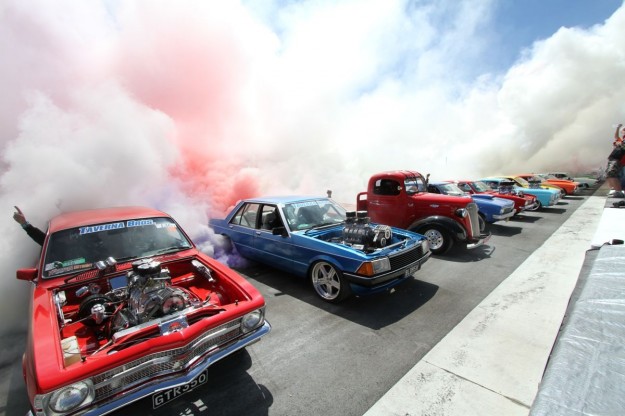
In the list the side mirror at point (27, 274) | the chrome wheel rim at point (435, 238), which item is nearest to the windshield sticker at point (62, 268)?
the side mirror at point (27, 274)

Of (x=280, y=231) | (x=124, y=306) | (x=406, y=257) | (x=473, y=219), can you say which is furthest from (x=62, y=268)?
(x=473, y=219)

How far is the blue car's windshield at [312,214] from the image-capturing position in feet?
16.3

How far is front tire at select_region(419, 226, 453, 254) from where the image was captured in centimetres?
643

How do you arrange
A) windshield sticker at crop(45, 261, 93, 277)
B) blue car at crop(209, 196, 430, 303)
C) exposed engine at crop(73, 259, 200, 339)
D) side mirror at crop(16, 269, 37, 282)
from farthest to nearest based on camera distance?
blue car at crop(209, 196, 430, 303)
windshield sticker at crop(45, 261, 93, 277)
side mirror at crop(16, 269, 37, 282)
exposed engine at crop(73, 259, 200, 339)

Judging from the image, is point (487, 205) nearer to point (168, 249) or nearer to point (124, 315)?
point (168, 249)

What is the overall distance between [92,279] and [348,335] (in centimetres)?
285

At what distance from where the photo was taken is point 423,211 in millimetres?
6918

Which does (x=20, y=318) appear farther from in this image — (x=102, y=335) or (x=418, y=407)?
Result: (x=418, y=407)

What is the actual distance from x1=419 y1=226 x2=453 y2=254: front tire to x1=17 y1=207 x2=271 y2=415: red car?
503 cm

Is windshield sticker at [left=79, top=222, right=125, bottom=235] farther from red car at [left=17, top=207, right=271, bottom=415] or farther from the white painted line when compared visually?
the white painted line

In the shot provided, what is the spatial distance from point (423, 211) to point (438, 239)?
753mm

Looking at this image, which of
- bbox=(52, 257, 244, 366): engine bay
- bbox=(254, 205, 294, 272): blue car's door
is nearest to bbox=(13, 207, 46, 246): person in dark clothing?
bbox=(52, 257, 244, 366): engine bay

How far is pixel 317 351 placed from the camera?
315 cm

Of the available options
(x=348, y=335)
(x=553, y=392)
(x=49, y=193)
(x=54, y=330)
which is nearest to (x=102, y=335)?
(x=54, y=330)
